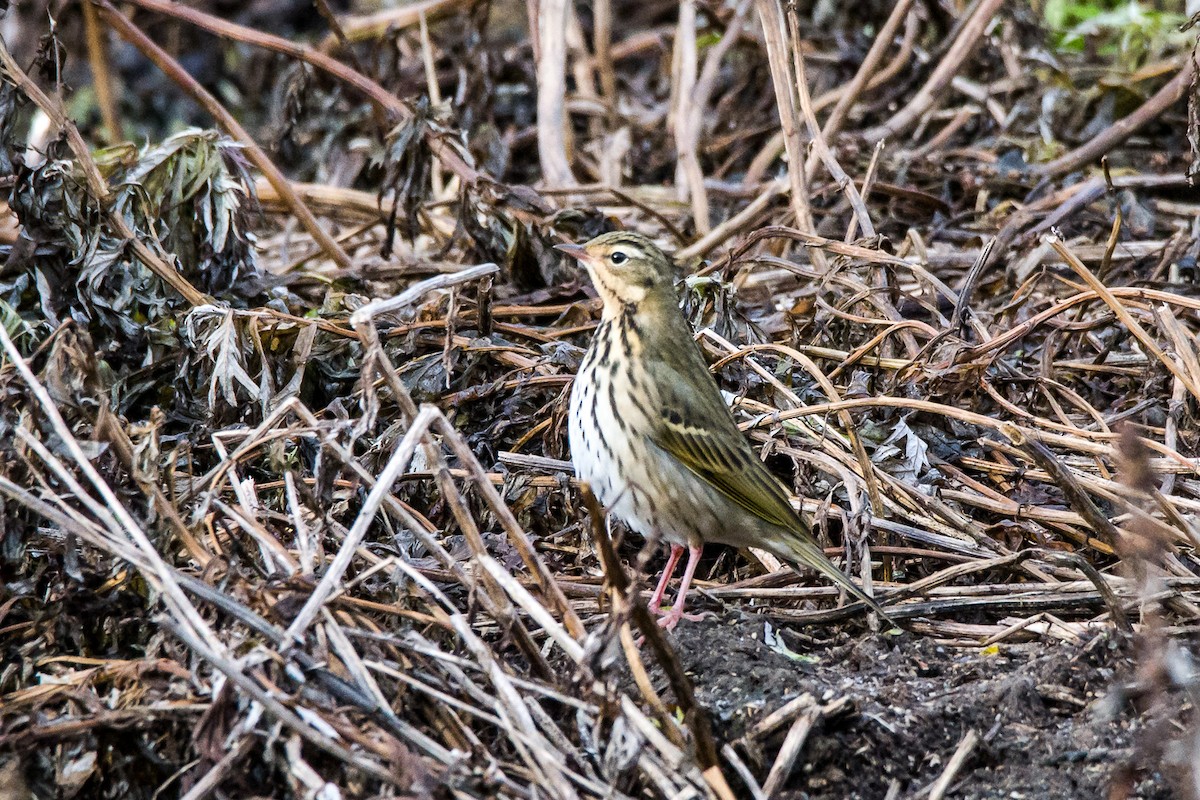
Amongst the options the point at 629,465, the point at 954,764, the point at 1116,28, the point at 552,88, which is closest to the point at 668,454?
the point at 629,465

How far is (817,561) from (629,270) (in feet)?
4.08

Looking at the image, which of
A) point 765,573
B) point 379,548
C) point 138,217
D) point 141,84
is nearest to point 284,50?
point 138,217

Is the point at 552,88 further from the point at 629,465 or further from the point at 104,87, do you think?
the point at 104,87

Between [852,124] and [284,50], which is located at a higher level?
[284,50]

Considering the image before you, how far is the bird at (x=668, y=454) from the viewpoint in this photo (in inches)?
176

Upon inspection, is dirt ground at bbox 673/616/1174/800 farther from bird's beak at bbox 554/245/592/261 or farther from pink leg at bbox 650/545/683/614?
bird's beak at bbox 554/245/592/261

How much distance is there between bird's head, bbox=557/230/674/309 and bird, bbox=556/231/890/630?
0.17ft

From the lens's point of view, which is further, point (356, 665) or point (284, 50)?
point (284, 50)

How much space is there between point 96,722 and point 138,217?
2.38m

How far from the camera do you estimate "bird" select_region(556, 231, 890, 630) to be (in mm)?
4465

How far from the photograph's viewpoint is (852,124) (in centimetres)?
827

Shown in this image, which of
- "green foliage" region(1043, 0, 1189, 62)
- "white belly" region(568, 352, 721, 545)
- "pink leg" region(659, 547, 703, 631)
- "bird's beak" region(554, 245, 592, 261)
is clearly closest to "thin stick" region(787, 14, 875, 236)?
"bird's beak" region(554, 245, 592, 261)

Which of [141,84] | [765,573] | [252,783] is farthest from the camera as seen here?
[141,84]

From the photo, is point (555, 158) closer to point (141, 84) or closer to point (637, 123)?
point (637, 123)
